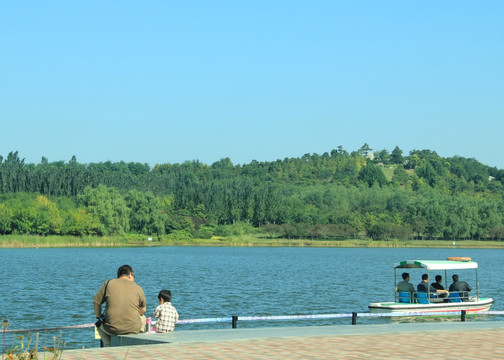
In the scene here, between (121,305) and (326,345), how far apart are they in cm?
396

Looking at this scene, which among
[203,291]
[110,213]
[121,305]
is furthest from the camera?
[110,213]

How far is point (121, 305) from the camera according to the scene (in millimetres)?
14930

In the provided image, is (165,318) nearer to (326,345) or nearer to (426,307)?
(326,345)

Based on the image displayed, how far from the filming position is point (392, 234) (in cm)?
17188

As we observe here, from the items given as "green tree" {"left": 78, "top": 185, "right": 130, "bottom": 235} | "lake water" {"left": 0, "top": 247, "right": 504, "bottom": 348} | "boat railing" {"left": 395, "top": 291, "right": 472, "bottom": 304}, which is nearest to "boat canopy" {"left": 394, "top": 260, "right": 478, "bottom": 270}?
"boat railing" {"left": 395, "top": 291, "right": 472, "bottom": 304}

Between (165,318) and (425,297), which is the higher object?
(165,318)

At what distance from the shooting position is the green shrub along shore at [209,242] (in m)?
125

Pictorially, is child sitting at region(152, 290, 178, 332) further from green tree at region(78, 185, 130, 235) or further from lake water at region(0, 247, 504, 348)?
green tree at region(78, 185, 130, 235)

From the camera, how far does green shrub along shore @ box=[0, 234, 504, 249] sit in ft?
408

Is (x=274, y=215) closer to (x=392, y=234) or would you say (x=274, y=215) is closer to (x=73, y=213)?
(x=392, y=234)

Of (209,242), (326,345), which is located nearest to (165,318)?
(326,345)

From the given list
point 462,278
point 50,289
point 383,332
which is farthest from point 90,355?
point 462,278

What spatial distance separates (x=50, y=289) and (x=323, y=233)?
418 feet

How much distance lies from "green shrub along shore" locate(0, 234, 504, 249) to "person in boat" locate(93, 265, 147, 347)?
111 m
